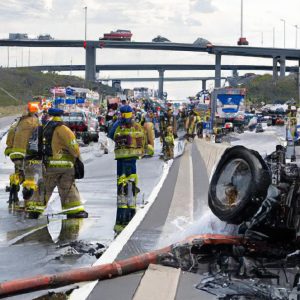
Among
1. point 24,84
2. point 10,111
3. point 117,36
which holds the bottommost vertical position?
point 10,111

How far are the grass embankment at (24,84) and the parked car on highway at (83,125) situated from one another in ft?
248

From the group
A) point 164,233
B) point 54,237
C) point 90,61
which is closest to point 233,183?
point 164,233

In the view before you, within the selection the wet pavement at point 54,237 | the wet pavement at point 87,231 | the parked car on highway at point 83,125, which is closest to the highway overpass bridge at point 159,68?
the parked car on highway at point 83,125

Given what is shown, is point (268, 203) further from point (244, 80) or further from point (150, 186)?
point (244, 80)

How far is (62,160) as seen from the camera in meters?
11.1

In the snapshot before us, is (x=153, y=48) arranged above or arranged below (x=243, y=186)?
above

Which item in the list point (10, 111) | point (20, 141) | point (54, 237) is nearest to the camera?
point (54, 237)

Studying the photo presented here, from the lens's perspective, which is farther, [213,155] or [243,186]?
[213,155]

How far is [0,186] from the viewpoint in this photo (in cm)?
1667

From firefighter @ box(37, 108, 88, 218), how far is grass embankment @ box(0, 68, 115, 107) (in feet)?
345

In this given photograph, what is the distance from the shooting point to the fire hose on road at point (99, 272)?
20.6 ft

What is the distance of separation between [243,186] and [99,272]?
65.2 inches

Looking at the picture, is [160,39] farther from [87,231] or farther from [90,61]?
[87,231]

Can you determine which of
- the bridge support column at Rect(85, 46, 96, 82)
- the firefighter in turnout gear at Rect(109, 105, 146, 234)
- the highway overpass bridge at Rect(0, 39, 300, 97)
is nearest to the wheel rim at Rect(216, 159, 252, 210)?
the firefighter in turnout gear at Rect(109, 105, 146, 234)
